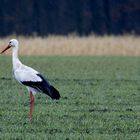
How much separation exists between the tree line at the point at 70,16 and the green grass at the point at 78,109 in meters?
33.9

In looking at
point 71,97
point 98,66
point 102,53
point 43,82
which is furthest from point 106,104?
point 102,53

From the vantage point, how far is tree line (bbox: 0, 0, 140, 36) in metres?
57.3

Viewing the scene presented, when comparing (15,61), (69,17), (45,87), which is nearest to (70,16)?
(69,17)

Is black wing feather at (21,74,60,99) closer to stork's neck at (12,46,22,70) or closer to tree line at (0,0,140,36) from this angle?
stork's neck at (12,46,22,70)

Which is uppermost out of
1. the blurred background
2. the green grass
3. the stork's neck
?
the blurred background

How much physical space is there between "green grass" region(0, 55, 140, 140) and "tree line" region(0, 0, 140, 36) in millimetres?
33869

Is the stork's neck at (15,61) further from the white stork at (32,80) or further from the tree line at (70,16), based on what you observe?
the tree line at (70,16)

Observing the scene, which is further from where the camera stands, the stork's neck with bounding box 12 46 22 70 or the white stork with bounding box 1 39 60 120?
the stork's neck with bounding box 12 46 22 70

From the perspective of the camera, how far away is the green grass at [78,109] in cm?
1146

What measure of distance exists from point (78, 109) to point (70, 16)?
146 feet

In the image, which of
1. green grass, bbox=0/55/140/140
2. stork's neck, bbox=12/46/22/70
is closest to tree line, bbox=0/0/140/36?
green grass, bbox=0/55/140/140

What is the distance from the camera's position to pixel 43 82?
13.0m

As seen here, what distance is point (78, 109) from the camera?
554 inches

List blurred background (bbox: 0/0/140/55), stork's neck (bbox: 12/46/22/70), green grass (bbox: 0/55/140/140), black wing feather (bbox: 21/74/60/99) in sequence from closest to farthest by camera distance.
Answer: green grass (bbox: 0/55/140/140) < black wing feather (bbox: 21/74/60/99) < stork's neck (bbox: 12/46/22/70) < blurred background (bbox: 0/0/140/55)
